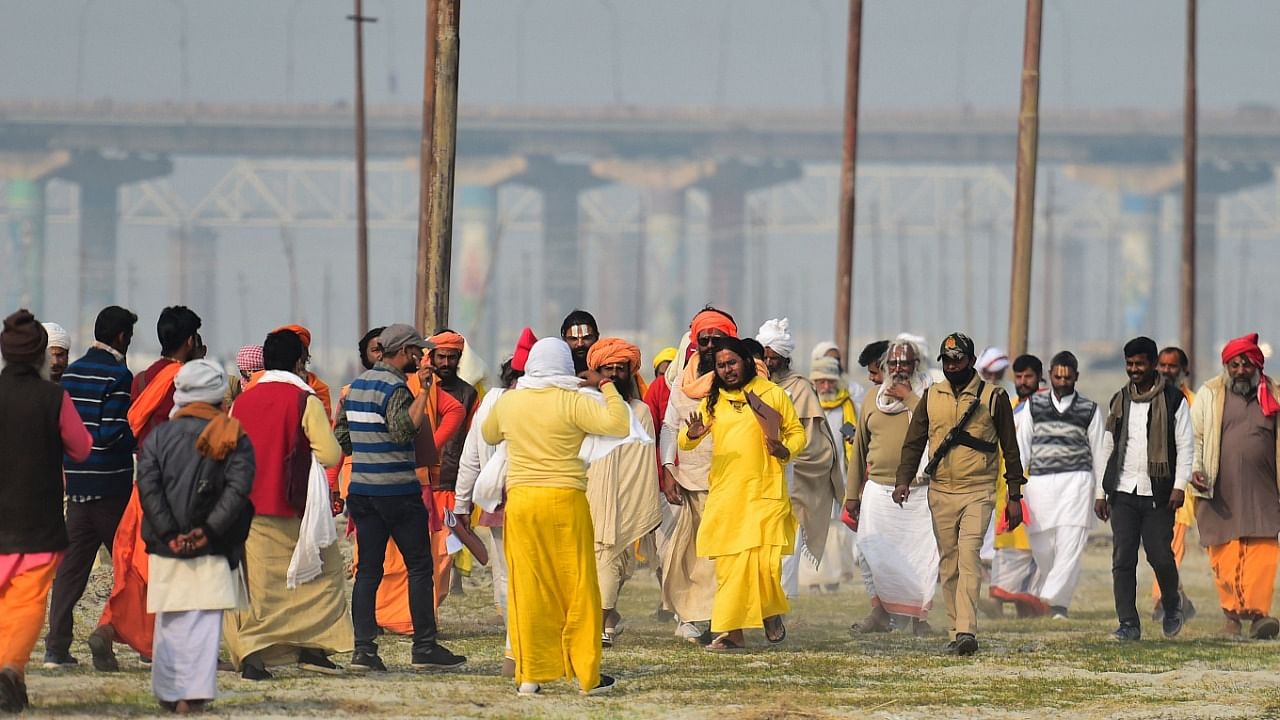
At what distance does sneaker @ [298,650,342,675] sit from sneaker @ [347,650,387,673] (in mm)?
161

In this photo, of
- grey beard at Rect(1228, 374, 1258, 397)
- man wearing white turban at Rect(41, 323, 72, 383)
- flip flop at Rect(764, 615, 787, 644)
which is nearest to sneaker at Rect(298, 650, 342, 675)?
man wearing white turban at Rect(41, 323, 72, 383)

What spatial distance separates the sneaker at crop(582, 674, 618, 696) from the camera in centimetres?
949

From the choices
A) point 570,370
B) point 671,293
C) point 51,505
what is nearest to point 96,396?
point 51,505

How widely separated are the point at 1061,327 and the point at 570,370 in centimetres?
15680

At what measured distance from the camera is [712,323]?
473 inches

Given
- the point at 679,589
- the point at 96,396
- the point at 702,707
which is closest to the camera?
the point at 702,707

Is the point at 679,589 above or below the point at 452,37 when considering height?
below

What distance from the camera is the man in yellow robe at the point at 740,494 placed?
11406 millimetres

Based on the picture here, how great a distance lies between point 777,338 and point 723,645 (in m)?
2.46

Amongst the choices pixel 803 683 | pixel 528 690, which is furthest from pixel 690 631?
pixel 528 690

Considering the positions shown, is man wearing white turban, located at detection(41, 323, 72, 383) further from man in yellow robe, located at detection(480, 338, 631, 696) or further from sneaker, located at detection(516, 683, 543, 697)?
sneaker, located at detection(516, 683, 543, 697)

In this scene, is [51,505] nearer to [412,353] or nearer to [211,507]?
[211,507]

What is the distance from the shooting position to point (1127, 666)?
1121 centimetres

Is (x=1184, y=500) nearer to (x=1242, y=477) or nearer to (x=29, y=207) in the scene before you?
(x=1242, y=477)
